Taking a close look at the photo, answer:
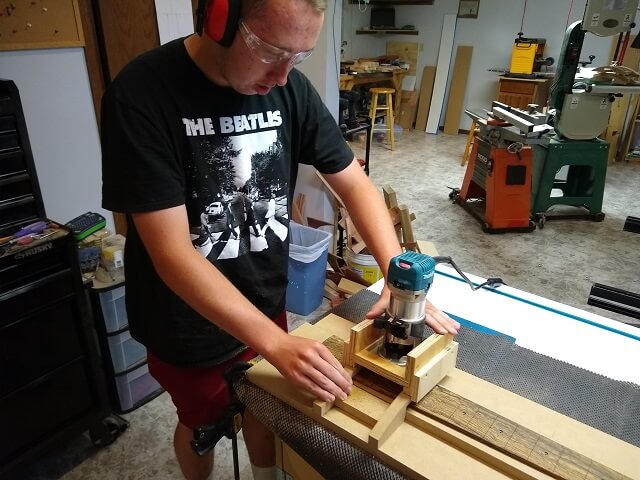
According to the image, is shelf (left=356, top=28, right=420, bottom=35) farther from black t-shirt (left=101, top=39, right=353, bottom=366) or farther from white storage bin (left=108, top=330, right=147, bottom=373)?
black t-shirt (left=101, top=39, right=353, bottom=366)

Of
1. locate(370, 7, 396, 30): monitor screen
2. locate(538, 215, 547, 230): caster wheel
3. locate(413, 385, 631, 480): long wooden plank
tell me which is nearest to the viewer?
locate(413, 385, 631, 480): long wooden plank

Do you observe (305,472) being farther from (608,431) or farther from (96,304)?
(96,304)

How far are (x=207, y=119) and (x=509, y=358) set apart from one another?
763 millimetres

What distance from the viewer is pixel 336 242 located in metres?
2.75

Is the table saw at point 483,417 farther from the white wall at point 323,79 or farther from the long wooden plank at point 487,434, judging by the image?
the white wall at point 323,79

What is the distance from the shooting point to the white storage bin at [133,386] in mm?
1754

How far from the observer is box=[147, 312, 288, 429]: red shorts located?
3.46ft

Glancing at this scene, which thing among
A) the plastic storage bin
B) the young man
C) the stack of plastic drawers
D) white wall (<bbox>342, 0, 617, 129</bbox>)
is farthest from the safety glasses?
white wall (<bbox>342, 0, 617, 129</bbox>)

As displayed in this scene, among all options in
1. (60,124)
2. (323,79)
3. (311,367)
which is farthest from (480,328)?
(323,79)

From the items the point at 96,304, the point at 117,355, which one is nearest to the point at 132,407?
the point at 117,355

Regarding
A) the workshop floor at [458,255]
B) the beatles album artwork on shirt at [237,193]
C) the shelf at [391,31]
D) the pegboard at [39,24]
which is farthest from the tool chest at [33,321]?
the shelf at [391,31]

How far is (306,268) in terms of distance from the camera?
2.31m

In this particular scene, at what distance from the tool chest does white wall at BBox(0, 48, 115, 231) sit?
16.7 inches

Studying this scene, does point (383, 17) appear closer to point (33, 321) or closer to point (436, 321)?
point (33, 321)
